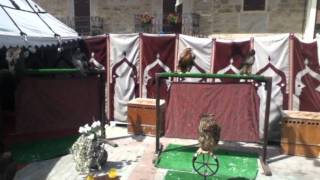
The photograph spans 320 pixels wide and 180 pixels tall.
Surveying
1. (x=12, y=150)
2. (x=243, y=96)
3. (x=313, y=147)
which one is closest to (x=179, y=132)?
(x=243, y=96)

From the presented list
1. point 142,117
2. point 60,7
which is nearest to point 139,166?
point 142,117

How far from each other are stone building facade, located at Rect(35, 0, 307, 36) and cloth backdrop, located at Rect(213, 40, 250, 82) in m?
7.44

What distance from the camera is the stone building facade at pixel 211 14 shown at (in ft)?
50.4

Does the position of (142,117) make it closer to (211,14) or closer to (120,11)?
(211,14)

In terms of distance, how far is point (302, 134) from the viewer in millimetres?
7508

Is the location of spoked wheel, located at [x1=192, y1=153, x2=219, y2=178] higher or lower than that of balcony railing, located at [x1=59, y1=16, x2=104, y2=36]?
lower

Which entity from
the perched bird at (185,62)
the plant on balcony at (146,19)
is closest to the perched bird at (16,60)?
the perched bird at (185,62)

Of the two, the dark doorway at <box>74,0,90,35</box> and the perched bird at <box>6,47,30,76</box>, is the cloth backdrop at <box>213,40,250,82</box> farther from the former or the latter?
the dark doorway at <box>74,0,90,35</box>

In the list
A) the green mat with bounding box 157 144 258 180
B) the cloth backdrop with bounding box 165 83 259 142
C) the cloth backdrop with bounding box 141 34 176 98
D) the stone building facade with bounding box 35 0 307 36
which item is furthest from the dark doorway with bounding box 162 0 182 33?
the cloth backdrop with bounding box 165 83 259 142

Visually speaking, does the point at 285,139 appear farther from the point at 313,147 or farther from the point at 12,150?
the point at 12,150

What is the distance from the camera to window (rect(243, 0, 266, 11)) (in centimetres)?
1546

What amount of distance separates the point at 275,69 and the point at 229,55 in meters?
1.07

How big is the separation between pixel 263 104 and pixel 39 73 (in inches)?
192

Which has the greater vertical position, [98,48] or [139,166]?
[98,48]
